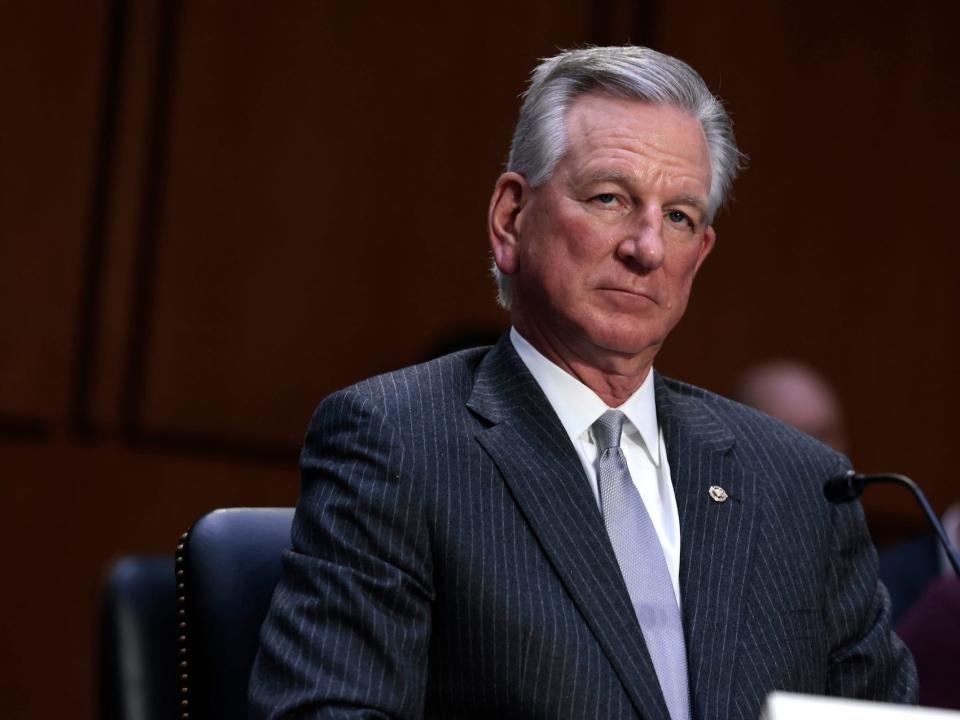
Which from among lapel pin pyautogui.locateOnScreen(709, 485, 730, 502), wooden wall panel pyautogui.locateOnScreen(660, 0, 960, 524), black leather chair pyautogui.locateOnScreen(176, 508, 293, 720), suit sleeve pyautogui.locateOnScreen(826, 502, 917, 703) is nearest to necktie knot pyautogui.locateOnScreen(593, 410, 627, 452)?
lapel pin pyautogui.locateOnScreen(709, 485, 730, 502)

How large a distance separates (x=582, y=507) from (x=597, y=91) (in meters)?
0.60

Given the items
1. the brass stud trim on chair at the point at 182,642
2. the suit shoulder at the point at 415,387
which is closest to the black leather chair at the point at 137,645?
the brass stud trim on chair at the point at 182,642

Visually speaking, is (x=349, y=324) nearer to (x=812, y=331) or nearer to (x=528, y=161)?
(x=812, y=331)

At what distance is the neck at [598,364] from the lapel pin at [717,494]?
0.18 m

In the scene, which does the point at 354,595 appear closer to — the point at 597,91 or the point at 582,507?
the point at 582,507

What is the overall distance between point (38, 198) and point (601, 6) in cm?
190

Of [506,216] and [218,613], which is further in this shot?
[506,216]

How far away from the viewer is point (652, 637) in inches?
77.5

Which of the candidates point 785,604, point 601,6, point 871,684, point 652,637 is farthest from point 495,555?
point 601,6

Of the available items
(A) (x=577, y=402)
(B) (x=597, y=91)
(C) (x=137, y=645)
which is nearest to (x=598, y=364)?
(A) (x=577, y=402)

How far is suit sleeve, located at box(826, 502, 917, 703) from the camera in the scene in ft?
7.08

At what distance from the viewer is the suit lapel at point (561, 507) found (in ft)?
6.21

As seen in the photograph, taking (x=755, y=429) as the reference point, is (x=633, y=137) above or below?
above

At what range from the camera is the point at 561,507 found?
1.99 meters
